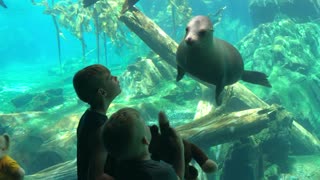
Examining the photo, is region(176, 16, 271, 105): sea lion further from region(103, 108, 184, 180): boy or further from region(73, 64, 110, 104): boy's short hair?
region(103, 108, 184, 180): boy

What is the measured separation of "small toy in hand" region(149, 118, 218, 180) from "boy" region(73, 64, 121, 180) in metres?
0.41

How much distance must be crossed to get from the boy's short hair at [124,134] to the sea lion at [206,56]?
110 cm

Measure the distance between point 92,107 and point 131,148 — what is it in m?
0.78

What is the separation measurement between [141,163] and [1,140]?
4.45 ft

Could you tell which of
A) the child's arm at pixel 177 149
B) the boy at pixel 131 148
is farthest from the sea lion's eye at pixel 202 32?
the boy at pixel 131 148

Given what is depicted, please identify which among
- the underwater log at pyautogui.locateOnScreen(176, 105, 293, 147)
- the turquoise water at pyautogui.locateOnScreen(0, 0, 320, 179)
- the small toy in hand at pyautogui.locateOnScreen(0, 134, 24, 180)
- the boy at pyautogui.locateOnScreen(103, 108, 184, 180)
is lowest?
the turquoise water at pyautogui.locateOnScreen(0, 0, 320, 179)

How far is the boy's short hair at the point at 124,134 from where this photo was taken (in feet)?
6.79

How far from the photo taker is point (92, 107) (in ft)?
9.02

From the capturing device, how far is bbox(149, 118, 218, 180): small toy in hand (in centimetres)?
239

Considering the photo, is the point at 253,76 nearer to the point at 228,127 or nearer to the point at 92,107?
the point at 92,107

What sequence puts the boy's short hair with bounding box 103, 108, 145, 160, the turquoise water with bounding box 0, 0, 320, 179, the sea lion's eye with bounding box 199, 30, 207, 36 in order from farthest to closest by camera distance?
the turquoise water with bounding box 0, 0, 320, 179
the sea lion's eye with bounding box 199, 30, 207, 36
the boy's short hair with bounding box 103, 108, 145, 160

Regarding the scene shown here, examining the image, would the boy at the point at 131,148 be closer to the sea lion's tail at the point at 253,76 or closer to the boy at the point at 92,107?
the boy at the point at 92,107

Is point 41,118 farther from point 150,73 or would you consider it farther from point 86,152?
point 86,152

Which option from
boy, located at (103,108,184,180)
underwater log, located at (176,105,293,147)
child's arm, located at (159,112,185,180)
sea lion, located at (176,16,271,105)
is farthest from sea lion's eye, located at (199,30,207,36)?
underwater log, located at (176,105,293,147)
